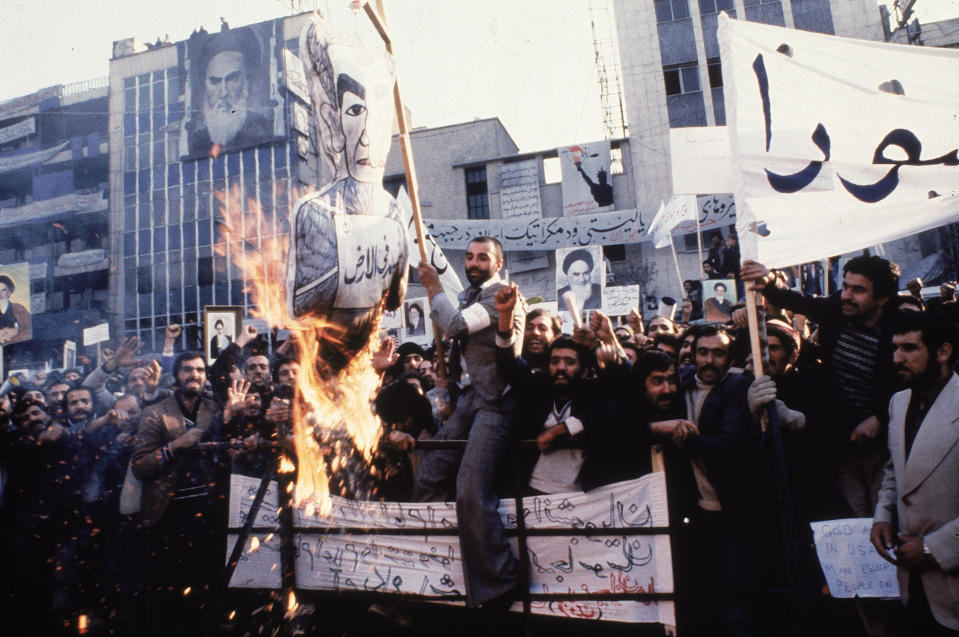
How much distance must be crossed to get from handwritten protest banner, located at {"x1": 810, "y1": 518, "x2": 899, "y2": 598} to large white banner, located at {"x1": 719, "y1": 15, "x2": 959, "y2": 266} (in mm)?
1403

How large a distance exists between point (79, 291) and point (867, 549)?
3850cm

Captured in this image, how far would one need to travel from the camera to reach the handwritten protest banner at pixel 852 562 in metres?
3.33

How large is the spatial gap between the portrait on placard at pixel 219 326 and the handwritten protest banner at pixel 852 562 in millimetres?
5898

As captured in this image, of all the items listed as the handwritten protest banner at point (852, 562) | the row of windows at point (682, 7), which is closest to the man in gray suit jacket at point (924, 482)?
the handwritten protest banner at point (852, 562)

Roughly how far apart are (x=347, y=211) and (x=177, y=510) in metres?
2.46

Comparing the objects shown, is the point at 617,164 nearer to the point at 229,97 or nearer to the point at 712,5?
the point at 712,5

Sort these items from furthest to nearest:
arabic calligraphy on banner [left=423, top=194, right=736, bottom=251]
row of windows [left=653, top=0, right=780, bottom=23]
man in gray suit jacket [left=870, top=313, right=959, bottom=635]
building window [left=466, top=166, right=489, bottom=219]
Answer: building window [left=466, top=166, right=489, bottom=219] < row of windows [left=653, top=0, right=780, bottom=23] < arabic calligraphy on banner [left=423, top=194, right=736, bottom=251] < man in gray suit jacket [left=870, top=313, right=959, bottom=635]

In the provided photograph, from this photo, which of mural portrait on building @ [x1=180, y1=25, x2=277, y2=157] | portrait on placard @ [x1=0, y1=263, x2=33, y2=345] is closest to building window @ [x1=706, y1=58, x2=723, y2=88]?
mural portrait on building @ [x1=180, y1=25, x2=277, y2=157]

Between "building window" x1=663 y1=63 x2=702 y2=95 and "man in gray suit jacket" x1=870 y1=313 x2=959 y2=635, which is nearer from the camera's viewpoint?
"man in gray suit jacket" x1=870 y1=313 x2=959 y2=635

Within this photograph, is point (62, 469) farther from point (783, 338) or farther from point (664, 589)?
point (783, 338)

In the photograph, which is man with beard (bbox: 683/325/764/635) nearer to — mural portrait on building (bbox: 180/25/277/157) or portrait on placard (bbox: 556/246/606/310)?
portrait on placard (bbox: 556/246/606/310)

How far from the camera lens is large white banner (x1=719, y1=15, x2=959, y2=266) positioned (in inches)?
147

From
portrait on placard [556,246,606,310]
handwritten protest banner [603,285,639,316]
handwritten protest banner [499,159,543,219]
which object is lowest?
handwritten protest banner [603,285,639,316]

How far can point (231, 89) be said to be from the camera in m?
31.0
